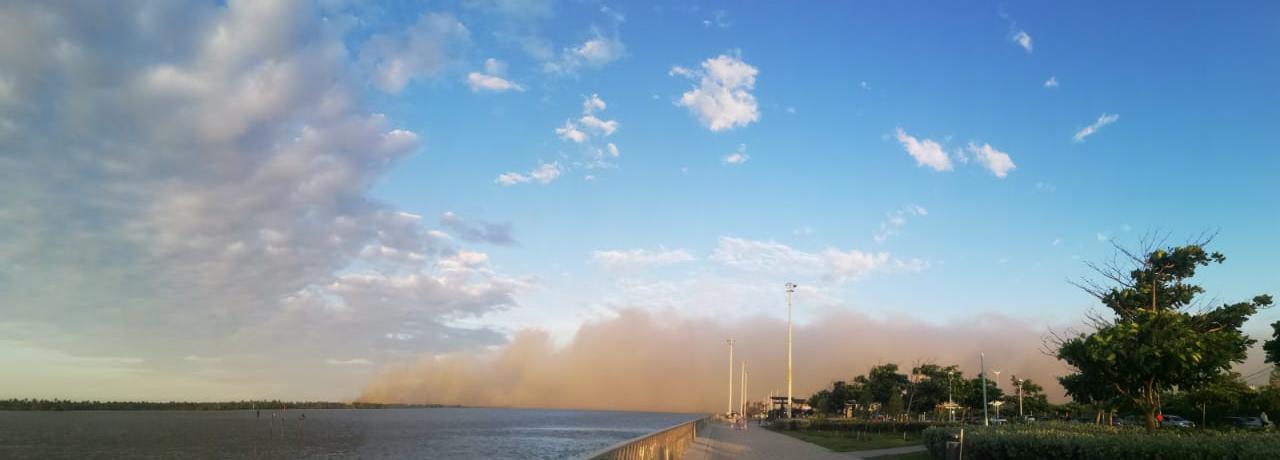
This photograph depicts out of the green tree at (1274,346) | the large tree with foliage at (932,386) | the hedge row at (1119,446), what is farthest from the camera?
the large tree with foliage at (932,386)

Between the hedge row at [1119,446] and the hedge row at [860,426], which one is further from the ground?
the hedge row at [1119,446]

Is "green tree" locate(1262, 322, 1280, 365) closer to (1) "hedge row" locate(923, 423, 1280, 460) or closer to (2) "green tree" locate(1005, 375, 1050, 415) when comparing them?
(1) "hedge row" locate(923, 423, 1280, 460)

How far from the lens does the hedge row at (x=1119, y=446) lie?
40.1ft

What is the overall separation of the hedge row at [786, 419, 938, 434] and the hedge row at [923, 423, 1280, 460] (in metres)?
32.1

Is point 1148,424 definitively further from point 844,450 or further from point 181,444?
point 181,444

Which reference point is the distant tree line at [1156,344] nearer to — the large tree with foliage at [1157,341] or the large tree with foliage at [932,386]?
the large tree with foliage at [1157,341]

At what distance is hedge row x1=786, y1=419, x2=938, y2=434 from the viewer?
51672 mm

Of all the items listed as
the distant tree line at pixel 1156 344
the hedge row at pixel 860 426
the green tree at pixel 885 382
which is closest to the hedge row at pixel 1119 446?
the distant tree line at pixel 1156 344

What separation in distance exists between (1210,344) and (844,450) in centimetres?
1790

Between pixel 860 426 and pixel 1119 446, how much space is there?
43.4 metres

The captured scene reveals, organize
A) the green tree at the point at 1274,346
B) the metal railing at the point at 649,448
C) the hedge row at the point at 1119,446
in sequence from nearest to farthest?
the hedge row at the point at 1119,446
the metal railing at the point at 649,448
the green tree at the point at 1274,346

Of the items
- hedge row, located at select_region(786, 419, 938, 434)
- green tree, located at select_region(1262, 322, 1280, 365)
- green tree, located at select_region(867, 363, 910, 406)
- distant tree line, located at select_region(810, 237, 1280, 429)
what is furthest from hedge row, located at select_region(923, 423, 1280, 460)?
green tree, located at select_region(867, 363, 910, 406)

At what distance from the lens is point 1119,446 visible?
13617 millimetres

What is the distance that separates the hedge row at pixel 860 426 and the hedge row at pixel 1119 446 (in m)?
32.1
